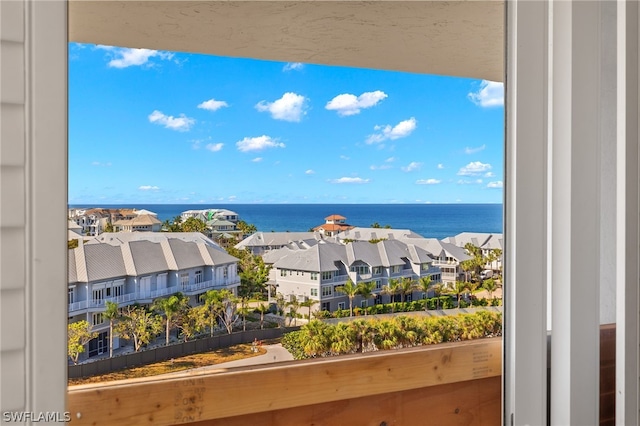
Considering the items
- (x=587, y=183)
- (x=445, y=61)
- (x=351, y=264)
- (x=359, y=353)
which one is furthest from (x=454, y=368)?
(x=445, y=61)

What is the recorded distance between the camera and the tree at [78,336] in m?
0.93

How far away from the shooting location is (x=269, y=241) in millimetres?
1062

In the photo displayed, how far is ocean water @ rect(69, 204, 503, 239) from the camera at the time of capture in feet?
3.40

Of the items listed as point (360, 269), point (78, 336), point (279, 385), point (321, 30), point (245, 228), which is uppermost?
point (321, 30)

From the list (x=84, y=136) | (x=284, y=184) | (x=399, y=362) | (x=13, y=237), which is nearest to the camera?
(x=13, y=237)

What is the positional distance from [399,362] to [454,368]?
0.59 ft

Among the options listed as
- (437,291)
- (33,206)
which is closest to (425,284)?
(437,291)

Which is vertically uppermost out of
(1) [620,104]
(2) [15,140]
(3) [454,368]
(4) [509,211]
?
(1) [620,104]

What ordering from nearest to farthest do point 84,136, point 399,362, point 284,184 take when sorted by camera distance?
point 84,136 < point 284,184 < point 399,362

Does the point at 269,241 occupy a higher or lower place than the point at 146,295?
higher

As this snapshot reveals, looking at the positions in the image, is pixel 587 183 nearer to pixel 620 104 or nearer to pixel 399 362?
pixel 620 104

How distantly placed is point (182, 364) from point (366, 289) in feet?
1.63

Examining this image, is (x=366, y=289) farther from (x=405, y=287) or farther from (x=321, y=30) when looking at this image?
(x=321, y=30)

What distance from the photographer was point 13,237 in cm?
77
